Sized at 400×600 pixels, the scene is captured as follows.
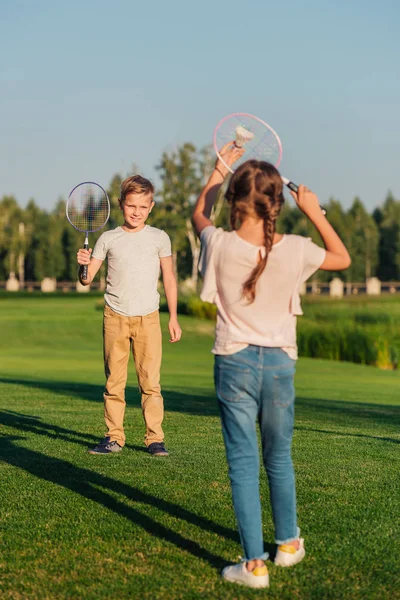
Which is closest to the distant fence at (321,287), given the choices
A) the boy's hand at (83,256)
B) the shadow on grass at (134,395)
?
the shadow on grass at (134,395)

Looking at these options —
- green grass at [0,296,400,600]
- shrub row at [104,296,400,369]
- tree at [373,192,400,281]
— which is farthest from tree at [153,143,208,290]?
green grass at [0,296,400,600]

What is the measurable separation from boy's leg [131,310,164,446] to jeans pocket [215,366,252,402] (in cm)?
337

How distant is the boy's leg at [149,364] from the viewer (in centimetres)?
768

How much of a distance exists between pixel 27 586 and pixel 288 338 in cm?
175

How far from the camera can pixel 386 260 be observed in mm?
96125

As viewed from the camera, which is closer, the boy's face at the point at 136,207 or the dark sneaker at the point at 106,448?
the boy's face at the point at 136,207

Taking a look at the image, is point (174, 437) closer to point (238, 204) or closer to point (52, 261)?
point (238, 204)

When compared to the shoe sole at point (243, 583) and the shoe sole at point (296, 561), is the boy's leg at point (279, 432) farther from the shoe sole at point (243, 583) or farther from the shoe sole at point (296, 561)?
the shoe sole at point (243, 583)

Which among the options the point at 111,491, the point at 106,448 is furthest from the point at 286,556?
the point at 106,448

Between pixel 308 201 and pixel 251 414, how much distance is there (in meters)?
1.09

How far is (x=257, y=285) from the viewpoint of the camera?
4.31 metres

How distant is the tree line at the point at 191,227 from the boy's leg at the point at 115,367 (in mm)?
74369

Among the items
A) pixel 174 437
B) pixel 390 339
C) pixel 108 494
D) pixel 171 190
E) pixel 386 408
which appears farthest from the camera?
pixel 171 190

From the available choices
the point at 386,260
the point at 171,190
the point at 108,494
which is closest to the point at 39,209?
the point at 171,190
